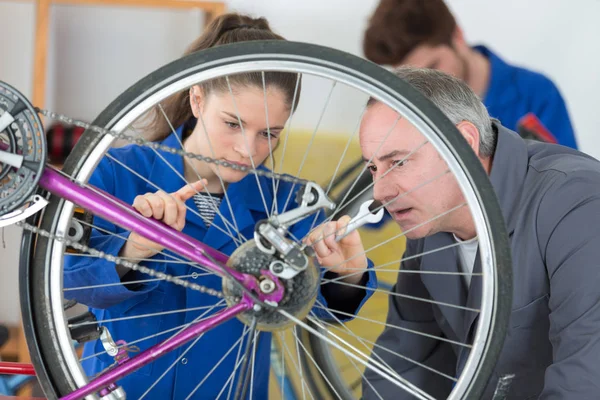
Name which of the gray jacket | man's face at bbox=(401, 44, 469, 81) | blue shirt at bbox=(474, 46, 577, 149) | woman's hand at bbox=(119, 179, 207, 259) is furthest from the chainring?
blue shirt at bbox=(474, 46, 577, 149)

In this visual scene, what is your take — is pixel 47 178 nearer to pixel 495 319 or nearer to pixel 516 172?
pixel 495 319

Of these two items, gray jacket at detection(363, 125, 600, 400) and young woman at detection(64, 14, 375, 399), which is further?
young woman at detection(64, 14, 375, 399)

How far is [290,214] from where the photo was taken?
0.84 m

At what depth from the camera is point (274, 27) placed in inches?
99.7

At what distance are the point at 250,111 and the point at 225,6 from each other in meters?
1.54

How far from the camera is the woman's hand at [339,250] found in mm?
984

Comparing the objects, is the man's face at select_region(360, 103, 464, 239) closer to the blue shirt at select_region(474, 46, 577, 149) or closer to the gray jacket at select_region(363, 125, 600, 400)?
the gray jacket at select_region(363, 125, 600, 400)

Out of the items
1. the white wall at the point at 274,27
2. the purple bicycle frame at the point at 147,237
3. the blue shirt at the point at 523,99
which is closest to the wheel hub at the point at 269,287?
the purple bicycle frame at the point at 147,237

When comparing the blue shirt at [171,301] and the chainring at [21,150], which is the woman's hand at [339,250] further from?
the chainring at [21,150]

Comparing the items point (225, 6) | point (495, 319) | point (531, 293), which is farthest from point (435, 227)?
point (225, 6)

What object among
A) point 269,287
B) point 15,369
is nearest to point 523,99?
point 269,287

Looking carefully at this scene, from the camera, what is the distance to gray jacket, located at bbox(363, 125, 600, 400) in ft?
3.06

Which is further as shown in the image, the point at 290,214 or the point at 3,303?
the point at 3,303

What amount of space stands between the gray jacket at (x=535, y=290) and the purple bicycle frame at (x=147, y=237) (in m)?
0.33
